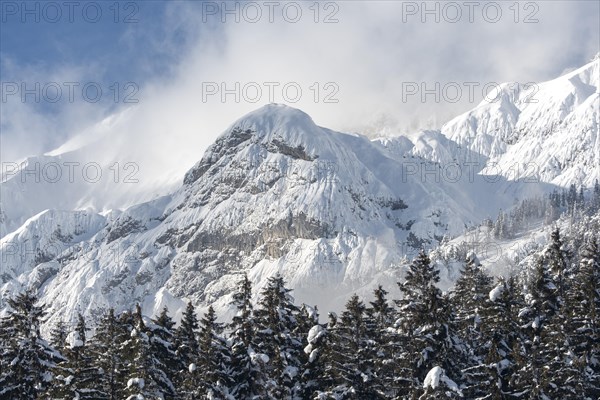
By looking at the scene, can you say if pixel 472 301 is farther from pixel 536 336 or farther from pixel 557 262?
pixel 536 336

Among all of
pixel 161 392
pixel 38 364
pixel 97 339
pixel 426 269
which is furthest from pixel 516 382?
pixel 97 339

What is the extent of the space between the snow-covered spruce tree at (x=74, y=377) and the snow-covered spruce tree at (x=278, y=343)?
36.0 ft

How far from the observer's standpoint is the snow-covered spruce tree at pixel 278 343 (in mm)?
51531

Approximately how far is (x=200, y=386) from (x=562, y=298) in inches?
1008

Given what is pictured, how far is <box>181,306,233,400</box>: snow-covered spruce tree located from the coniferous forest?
78mm

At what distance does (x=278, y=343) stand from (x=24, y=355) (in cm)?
1663

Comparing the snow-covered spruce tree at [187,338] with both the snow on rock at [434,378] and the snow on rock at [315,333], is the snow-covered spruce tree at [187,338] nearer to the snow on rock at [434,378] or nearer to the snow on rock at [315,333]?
the snow on rock at [315,333]

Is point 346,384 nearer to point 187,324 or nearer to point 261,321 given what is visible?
point 261,321

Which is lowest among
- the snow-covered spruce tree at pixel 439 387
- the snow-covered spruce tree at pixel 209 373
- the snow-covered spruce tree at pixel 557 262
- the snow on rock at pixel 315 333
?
the snow-covered spruce tree at pixel 439 387

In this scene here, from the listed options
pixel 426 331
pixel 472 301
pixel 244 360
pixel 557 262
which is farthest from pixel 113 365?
pixel 557 262

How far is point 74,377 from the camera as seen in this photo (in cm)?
4850

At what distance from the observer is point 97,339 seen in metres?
64.1

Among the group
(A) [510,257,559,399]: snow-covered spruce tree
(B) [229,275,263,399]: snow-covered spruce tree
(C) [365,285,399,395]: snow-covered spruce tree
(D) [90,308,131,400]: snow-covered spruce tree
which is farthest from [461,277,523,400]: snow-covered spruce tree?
(D) [90,308,131,400]: snow-covered spruce tree

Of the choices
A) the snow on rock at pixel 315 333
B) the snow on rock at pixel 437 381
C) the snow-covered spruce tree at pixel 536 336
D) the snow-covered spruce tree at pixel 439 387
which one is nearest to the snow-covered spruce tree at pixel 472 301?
the snow-covered spruce tree at pixel 536 336
